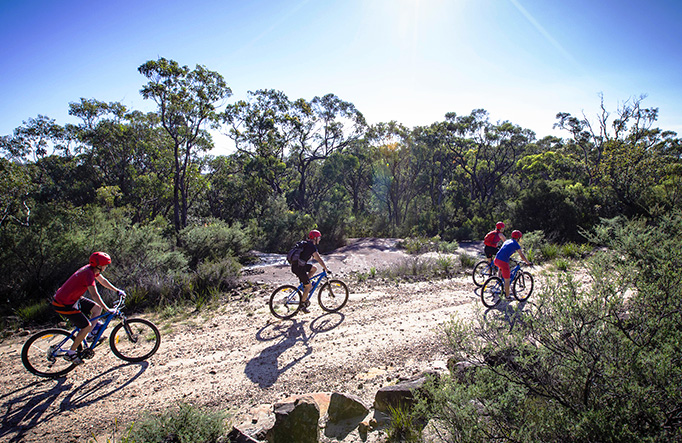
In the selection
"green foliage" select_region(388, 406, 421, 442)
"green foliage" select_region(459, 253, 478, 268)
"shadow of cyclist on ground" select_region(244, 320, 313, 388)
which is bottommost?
"shadow of cyclist on ground" select_region(244, 320, 313, 388)

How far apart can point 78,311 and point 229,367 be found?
240 cm

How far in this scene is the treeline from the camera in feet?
29.9

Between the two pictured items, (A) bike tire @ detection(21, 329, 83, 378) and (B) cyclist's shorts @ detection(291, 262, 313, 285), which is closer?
(A) bike tire @ detection(21, 329, 83, 378)

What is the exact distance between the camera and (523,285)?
794 cm

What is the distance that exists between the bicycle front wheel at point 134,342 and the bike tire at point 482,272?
25.5ft

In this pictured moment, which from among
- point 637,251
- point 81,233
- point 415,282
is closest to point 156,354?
point 81,233

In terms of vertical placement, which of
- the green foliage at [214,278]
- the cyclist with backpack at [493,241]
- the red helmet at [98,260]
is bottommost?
the green foliage at [214,278]

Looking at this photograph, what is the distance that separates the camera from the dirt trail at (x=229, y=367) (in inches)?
164

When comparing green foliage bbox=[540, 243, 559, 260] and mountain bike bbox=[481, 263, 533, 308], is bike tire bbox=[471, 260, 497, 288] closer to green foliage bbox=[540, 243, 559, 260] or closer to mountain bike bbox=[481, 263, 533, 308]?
mountain bike bbox=[481, 263, 533, 308]

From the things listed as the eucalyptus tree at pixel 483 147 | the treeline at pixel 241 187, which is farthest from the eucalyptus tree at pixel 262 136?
the eucalyptus tree at pixel 483 147

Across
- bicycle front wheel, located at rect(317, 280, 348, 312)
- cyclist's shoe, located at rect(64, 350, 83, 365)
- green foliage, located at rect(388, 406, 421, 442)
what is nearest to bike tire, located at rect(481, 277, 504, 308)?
bicycle front wheel, located at rect(317, 280, 348, 312)

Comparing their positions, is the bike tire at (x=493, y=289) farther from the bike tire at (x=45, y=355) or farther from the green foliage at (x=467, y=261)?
the bike tire at (x=45, y=355)

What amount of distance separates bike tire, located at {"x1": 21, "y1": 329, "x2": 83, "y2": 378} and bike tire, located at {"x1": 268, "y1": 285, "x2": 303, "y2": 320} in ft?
10.9

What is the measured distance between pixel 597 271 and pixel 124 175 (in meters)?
29.4
